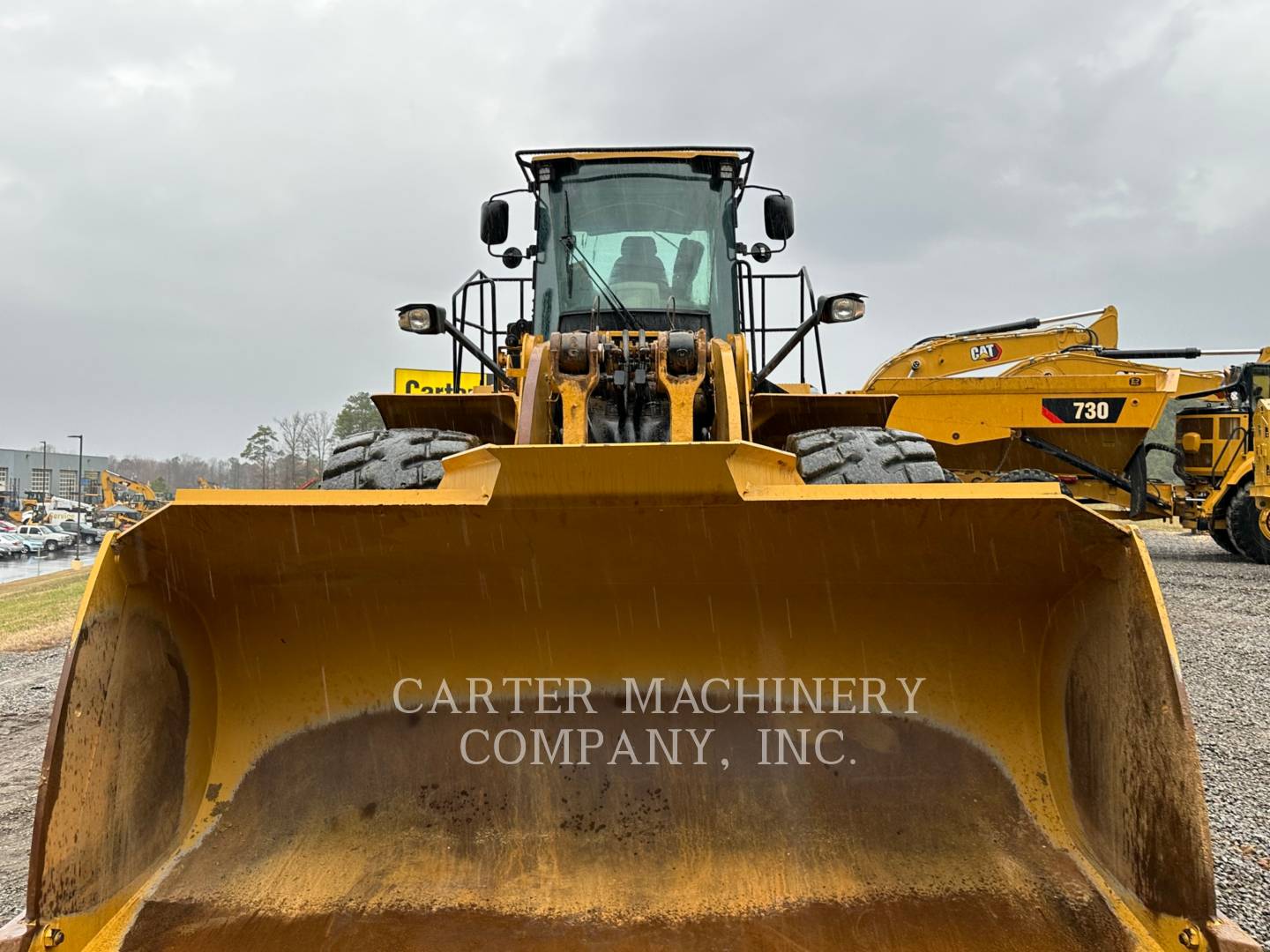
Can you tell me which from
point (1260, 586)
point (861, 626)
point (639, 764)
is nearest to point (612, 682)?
point (639, 764)

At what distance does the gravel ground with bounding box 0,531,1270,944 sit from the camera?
109 inches

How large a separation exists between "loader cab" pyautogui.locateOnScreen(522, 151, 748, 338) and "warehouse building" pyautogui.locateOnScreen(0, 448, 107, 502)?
9416 cm

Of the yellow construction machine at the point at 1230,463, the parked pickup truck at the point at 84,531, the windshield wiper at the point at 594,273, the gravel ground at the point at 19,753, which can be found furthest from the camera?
the parked pickup truck at the point at 84,531

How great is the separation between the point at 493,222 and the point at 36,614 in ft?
41.7

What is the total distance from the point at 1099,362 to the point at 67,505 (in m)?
68.6

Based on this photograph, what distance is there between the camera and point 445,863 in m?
2.23

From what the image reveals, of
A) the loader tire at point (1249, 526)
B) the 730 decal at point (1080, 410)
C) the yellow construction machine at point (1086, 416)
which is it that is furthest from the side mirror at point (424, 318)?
the loader tire at point (1249, 526)

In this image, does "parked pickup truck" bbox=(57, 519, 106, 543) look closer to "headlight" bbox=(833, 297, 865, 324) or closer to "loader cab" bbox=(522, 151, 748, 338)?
"loader cab" bbox=(522, 151, 748, 338)

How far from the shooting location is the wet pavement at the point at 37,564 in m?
26.7

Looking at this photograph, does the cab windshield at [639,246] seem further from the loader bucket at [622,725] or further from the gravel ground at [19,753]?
the gravel ground at [19,753]

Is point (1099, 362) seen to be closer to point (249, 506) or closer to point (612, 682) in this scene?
point (612, 682)

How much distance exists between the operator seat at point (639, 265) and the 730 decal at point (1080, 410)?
29.0ft

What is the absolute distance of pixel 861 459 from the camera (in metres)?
3.31

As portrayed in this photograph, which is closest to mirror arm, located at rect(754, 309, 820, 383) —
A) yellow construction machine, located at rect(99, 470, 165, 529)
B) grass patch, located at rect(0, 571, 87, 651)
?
grass patch, located at rect(0, 571, 87, 651)
